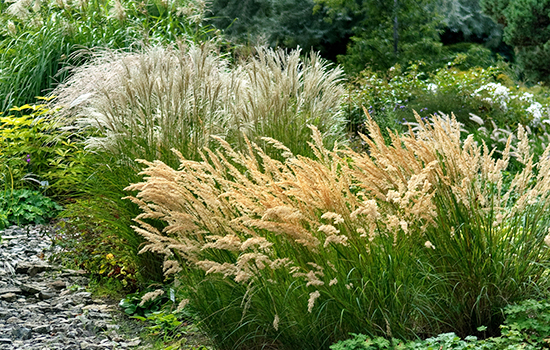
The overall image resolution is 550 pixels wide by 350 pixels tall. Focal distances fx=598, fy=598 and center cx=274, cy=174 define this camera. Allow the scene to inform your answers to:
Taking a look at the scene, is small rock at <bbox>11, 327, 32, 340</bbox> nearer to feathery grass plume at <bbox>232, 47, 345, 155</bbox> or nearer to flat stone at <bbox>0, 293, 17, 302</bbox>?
flat stone at <bbox>0, 293, 17, 302</bbox>

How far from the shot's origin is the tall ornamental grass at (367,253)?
277 centimetres

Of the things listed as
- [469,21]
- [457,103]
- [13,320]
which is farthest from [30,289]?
[469,21]

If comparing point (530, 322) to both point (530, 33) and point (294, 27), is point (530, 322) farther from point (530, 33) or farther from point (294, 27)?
point (294, 27)

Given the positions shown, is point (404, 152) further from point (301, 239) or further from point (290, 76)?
point (290, 76)

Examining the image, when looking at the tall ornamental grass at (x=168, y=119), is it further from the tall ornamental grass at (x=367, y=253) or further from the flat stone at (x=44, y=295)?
the tall ornamental grass at (x=367, y=253)

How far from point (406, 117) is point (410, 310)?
6428 millimetres

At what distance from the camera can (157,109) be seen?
15.8 feet

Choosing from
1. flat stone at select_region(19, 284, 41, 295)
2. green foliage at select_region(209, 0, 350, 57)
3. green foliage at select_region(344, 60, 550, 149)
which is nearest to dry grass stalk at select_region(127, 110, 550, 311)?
flat stone at select_region(19, 284, 41, 295)

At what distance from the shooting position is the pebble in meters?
3.78

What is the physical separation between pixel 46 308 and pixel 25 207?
2356 mm

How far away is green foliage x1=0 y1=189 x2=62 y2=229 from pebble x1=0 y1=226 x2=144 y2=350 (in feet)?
1.91

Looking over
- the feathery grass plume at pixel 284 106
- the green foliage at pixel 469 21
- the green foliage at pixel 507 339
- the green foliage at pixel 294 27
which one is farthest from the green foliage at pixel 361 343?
the green foliage at pixel 469 21

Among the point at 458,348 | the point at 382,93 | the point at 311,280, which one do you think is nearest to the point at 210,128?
A: the point at 311,280

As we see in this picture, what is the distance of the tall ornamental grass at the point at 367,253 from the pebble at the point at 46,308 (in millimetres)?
1153
